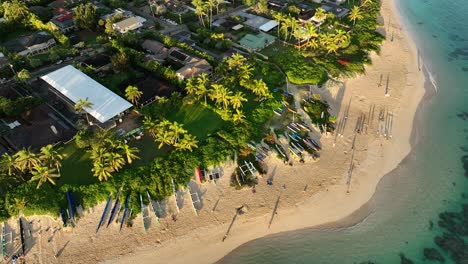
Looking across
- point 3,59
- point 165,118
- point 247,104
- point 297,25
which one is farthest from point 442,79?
point 3,59

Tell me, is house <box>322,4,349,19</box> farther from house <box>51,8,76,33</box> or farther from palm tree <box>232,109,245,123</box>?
house <box>51,8,76,33</box>

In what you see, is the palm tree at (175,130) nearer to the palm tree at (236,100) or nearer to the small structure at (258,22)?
the palm tree at (236,100)

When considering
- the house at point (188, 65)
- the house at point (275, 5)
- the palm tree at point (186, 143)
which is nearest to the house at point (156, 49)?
the house at point (188, 65)

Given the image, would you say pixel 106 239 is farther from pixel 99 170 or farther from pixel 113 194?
pixel 99 170

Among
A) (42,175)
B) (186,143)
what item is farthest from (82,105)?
(186,143)

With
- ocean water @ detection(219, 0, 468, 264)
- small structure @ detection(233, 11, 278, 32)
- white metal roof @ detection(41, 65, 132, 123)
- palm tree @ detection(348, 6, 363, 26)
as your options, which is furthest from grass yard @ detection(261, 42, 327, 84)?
white metal roof @ detection(41, 65, 132, 123)
